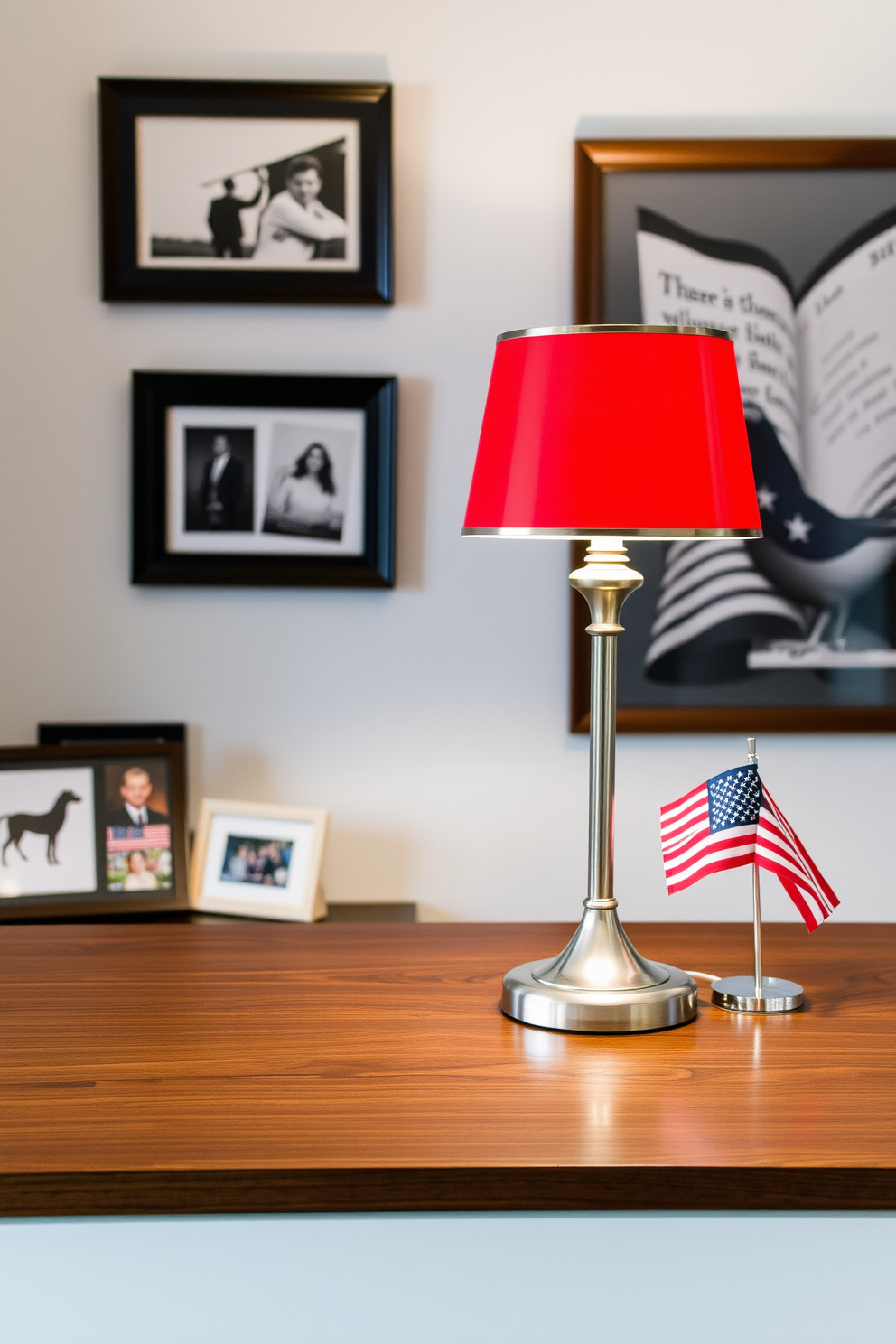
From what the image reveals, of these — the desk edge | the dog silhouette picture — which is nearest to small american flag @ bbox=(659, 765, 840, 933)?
the desk edge

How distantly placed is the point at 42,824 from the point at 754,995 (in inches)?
49.9

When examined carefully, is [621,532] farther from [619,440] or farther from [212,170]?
[212,170]

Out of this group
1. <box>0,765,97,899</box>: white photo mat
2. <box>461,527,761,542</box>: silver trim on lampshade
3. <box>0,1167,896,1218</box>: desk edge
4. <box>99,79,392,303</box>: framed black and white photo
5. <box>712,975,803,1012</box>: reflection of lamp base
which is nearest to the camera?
→ <box>0,1167,896,1218</box>: desk edge

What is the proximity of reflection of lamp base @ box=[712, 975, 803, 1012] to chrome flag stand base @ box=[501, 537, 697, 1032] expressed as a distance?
0.04 metres

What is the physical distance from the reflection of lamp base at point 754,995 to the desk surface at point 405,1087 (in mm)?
14

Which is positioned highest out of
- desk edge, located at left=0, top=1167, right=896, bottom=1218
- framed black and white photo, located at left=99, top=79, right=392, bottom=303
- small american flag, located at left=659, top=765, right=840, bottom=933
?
framed black and white photo, located at left=99, top=79, right=392, bottom=303

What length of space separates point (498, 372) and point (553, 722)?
115cm

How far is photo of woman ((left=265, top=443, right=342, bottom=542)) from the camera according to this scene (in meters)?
2.16

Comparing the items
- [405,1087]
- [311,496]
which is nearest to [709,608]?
[311,496]

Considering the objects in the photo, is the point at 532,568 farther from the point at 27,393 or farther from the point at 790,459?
the point at 27,393

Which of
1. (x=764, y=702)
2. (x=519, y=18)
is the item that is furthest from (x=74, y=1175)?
(x=519, y=18)

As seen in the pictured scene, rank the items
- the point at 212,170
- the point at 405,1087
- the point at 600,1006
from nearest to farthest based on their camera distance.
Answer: the point at 405,1087
the point at 600,1006
the point at 212,170

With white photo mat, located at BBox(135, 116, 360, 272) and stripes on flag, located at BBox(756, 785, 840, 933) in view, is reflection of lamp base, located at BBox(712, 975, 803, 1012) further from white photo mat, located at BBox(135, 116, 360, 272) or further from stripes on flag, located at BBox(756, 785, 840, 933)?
white photo mat, located at BBox(135, 116, 360, 272)

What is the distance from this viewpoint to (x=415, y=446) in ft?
7.13
